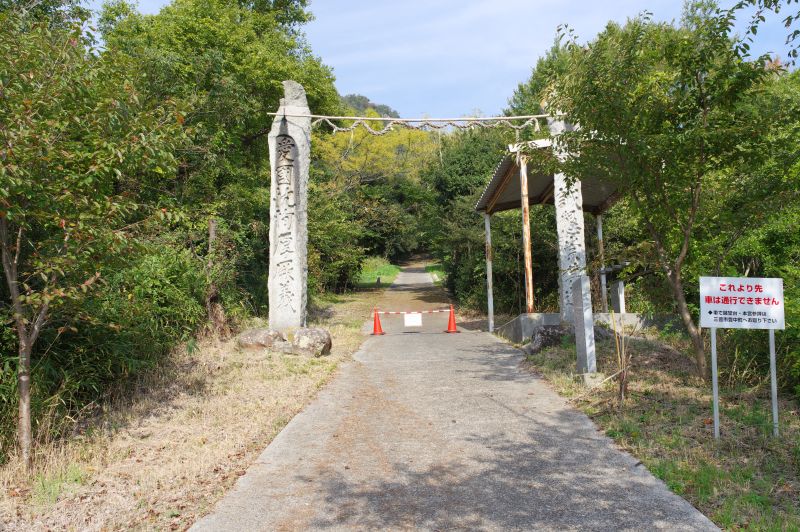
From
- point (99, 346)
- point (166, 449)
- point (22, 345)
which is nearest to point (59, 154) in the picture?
point (22, 345)

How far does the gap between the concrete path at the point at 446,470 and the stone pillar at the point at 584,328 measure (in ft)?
2.31

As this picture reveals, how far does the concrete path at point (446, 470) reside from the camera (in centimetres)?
415

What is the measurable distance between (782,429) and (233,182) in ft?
42.4

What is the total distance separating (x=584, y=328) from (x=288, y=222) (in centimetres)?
657

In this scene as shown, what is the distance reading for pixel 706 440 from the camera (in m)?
5.58

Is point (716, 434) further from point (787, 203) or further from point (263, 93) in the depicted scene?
point (263, 93)

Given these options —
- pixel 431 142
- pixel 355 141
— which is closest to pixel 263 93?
pixel 355 141

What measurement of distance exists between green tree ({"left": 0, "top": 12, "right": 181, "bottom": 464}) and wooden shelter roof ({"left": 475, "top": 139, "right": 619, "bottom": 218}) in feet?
25.9

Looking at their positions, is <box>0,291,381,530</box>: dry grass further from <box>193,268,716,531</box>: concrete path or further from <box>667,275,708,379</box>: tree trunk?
<box>667,275,708,379</box>: tree trunk

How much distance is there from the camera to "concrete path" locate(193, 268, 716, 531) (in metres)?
4.15

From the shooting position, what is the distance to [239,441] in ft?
20.1

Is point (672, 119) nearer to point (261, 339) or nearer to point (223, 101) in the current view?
point (261, 339)

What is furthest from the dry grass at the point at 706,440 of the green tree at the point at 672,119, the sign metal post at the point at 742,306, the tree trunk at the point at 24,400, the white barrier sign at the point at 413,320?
the white barrier sign at the point at 413,320

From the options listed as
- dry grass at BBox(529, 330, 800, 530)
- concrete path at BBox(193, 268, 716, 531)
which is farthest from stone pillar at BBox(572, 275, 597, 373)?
concrete path at BBox(193, 268, 716, 531)
